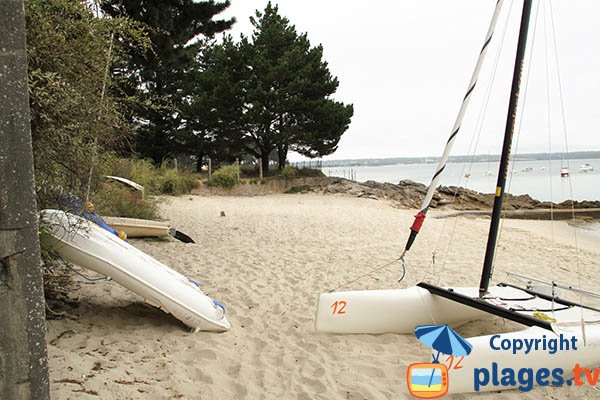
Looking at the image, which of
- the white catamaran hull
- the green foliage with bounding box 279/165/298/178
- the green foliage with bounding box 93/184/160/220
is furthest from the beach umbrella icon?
the green foliage with bounding box 279/165/298/178

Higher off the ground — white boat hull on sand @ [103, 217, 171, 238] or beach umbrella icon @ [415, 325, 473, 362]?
white boat hull on sand @ [103, 217, 171, 238]

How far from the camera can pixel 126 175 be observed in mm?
9625

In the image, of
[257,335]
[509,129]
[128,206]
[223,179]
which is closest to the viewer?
[257,335]

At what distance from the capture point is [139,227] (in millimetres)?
6645

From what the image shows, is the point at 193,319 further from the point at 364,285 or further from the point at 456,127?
the point at 456,127

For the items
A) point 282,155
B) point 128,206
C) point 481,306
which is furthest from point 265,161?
point 481,306

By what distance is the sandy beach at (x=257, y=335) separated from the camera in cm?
261

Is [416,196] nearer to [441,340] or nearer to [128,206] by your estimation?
[128,206]

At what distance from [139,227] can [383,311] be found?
447 centimetres

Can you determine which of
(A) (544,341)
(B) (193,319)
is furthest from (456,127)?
(B) (193,319)

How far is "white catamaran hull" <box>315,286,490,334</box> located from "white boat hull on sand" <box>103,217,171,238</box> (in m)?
3.95

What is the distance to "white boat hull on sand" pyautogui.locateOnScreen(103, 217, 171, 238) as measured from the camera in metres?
6.33

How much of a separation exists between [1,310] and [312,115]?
823 inches

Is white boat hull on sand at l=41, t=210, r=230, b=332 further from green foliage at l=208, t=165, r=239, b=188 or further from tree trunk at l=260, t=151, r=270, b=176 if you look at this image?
tree trunk at l=260, t=151, r=270, b=176
